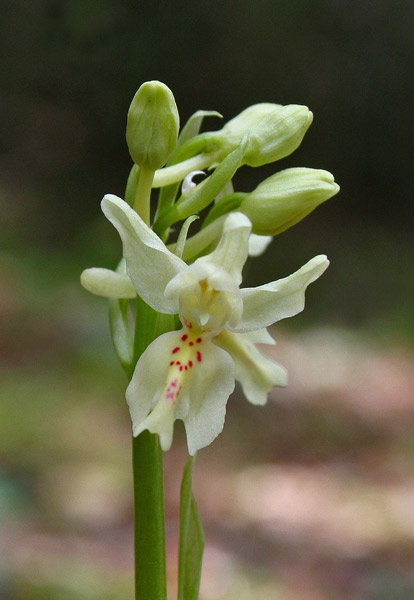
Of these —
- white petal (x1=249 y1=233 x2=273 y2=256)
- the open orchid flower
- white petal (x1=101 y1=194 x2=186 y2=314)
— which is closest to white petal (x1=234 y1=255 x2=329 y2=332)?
the open orchid flower

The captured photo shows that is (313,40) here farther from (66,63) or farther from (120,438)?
(120,438)

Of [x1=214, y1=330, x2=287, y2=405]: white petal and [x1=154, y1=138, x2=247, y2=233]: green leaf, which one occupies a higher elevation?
[x1=154, y1=138, x2=247, y2=233]: green leaf

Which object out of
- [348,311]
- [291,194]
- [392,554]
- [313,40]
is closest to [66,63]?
[313,40]

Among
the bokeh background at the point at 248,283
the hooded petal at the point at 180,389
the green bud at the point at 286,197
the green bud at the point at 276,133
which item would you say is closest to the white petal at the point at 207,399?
the hooded petal at the point at 180,389

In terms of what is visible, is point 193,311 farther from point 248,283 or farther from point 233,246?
point 248,283

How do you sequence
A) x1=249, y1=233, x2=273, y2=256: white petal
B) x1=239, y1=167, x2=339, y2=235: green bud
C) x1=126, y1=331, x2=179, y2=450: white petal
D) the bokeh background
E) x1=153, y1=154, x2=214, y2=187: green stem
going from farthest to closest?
the bokeh background < x1=249, y1=233, x2=273, y2=256: white petal < x1=153, y1=154, x2=214, y2=187: green stem < x1=239, y1=167, x2=339, y2=235: green bud < x1=126, y1=331, x2=179, y2=450: white petal

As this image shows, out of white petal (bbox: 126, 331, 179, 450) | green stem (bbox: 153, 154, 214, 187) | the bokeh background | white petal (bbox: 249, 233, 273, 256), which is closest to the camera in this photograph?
white petal (bbox: 126, 331, 179, 450)

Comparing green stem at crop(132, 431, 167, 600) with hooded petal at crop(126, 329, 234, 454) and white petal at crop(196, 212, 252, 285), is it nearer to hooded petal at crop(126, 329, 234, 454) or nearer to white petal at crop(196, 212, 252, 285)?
hooded petal at crop(126, 329, 234, 454)

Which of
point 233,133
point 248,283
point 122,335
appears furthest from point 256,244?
point 248,283
